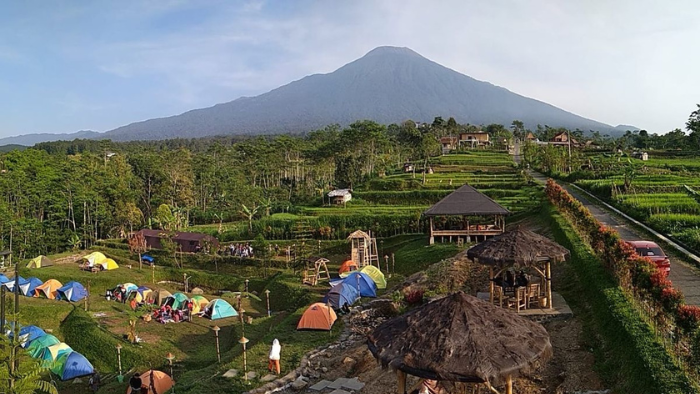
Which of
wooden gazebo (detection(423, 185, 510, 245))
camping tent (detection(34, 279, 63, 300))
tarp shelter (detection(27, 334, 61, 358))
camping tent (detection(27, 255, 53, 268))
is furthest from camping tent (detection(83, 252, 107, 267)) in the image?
wooden gazebo (detection(423, 185, 510, 245))

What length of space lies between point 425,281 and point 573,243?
4.01 meters

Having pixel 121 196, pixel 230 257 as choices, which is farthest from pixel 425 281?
pixel 121 196

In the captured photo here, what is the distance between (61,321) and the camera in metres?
17.8

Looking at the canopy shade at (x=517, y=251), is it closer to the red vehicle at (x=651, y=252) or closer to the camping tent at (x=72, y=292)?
the red vehicle at (x=651, y=252)

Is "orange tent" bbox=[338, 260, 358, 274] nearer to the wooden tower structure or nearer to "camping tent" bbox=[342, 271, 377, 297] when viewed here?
the wooden tower structure

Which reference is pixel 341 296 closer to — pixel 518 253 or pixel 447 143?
pixel 518 253

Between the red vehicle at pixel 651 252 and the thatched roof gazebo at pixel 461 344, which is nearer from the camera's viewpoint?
the thatched roof gazebo at pixel 461 344

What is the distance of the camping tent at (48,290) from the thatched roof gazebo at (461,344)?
19.3 metres

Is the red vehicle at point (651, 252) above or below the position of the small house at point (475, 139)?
below

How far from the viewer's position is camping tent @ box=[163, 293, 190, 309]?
61.5 ft

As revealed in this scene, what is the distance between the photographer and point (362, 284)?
55.4 feet

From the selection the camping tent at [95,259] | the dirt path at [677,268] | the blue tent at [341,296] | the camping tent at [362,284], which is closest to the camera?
the dirt path at [677,268]

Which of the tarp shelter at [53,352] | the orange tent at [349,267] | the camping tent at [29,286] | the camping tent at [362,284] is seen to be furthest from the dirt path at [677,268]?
the camping tent at [29,286]

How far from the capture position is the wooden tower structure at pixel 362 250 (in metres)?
22.5
